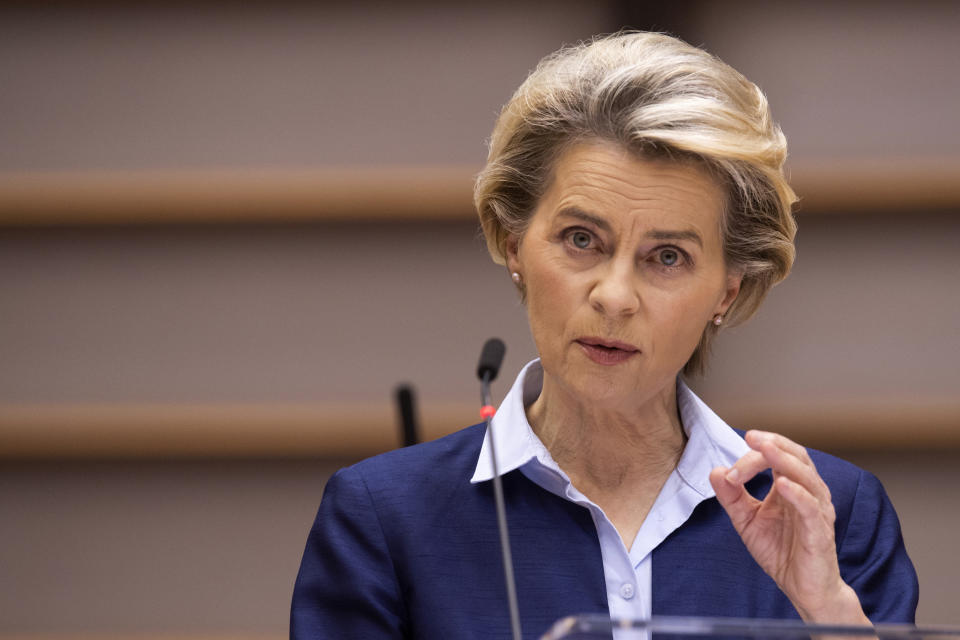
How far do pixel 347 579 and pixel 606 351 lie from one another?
447 millimetres

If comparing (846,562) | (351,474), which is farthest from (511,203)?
(846,562)

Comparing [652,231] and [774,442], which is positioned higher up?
[652,231]

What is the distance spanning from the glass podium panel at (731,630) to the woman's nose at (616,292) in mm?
577

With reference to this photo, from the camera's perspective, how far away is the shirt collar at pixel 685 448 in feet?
4.65

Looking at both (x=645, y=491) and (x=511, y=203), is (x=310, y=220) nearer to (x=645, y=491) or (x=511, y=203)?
(x=511, y=203)

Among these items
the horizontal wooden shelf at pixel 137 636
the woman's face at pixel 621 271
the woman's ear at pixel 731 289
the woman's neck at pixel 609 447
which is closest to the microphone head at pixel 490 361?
the woman's face at pixel 621 271

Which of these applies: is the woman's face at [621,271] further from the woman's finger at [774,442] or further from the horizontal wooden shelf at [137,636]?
the horizontal wooden shelf at [137,636]

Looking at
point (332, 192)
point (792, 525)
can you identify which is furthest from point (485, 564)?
point (332, 192)

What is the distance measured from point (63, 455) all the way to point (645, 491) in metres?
1.67

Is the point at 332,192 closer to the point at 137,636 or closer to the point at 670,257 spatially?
the point at 137,636

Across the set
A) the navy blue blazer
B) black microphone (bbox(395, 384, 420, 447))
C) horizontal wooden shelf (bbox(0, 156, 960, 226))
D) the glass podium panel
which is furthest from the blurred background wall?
the glass podium panel

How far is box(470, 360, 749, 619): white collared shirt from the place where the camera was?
4.38 ft

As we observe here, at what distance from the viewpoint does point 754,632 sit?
0.77 metres

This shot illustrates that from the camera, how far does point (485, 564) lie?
4.46 ft
